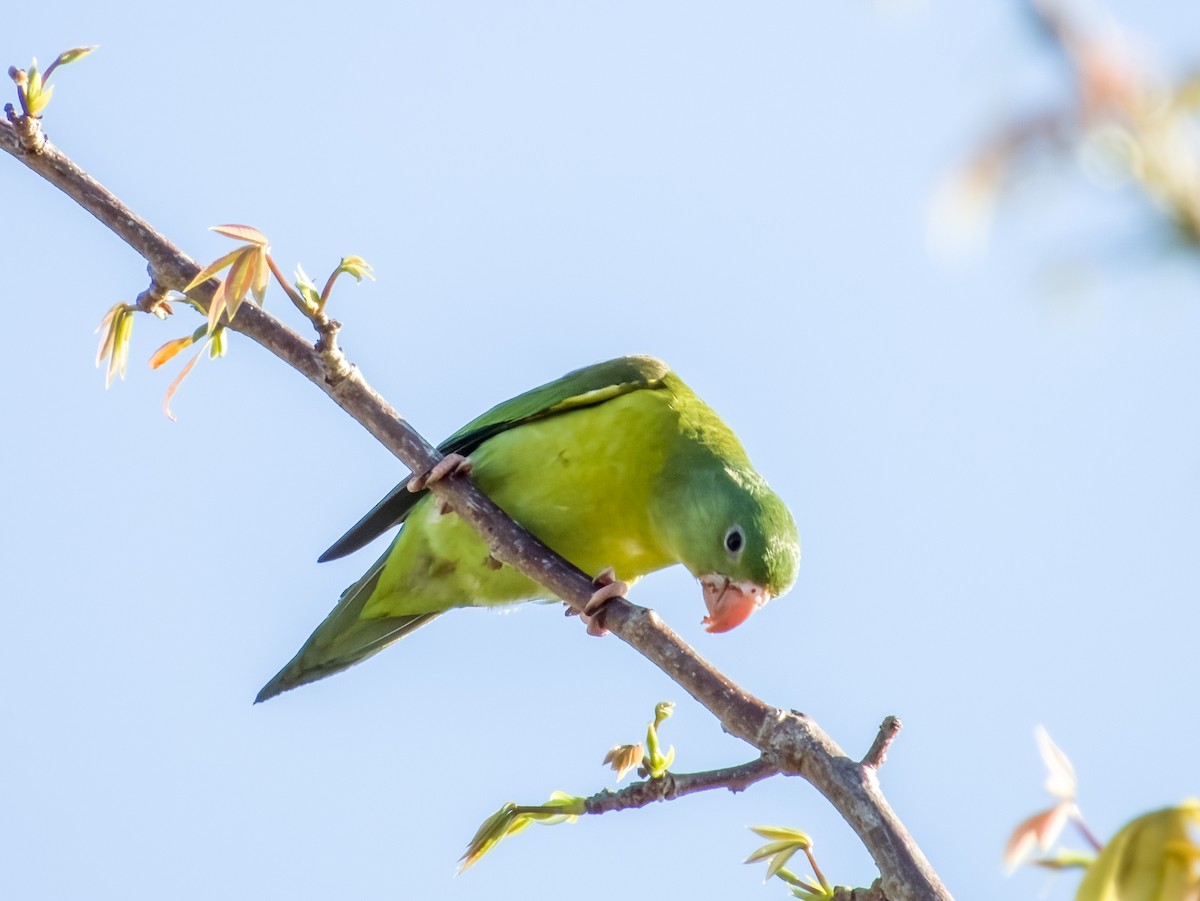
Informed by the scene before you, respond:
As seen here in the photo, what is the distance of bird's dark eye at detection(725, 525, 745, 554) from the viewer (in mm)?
4852

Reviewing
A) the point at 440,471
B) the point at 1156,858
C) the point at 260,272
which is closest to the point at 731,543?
the point at 440,471

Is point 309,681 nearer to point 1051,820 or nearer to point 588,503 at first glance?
point 588,503

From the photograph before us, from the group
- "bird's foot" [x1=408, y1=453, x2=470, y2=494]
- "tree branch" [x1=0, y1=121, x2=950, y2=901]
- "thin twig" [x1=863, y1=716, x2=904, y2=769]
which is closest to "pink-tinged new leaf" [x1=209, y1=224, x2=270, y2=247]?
"tree branch" [x1=0, y1=121, x2=950, y2=901]

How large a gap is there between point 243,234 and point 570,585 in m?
1.38

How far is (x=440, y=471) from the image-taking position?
389 cm

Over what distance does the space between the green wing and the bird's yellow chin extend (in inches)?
36.0

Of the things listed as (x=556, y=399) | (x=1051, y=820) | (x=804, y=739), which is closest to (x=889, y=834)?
(x=804, y=739)

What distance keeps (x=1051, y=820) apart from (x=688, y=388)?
12.8 ft

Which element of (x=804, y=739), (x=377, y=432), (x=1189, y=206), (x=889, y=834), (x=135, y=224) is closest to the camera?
(x=1189, y=206)

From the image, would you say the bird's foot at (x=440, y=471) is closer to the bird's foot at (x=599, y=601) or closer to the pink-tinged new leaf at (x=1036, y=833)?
the bird's foot at (x=599, y=601)

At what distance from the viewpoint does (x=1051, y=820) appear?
1.86 metres

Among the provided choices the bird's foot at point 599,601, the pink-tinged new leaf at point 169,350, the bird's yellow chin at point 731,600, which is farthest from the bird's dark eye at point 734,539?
the pink-tinged new leaf at point 169,350

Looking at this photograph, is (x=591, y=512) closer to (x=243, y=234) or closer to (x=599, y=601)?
(x=599, y=601)

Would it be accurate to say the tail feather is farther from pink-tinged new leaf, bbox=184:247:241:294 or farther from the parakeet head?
pink-tinged new leaf, bbox=184:247:241:294
